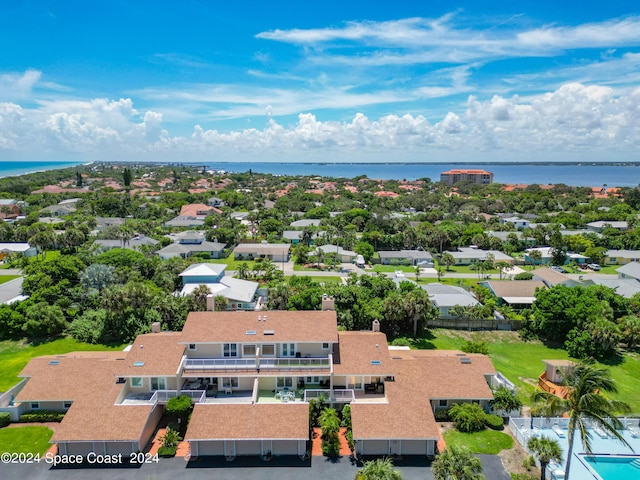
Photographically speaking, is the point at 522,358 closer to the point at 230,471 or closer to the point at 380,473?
the point at 380,473

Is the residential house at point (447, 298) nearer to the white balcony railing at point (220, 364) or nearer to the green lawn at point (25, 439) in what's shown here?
the white balcony railing at point (220, 364)

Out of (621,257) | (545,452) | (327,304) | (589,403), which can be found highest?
(589,403)

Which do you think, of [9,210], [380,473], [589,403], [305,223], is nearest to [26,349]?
[380,473]

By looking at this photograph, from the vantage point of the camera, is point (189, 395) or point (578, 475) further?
point (189, 395)

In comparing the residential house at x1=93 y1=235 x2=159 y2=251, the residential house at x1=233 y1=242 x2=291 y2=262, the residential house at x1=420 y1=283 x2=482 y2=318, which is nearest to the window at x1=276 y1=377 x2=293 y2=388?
the residential house at x1=420 y1=283 x2=482 y2=318

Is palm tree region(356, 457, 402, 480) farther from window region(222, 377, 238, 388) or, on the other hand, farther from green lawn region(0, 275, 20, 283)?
green lawn region(0, 275, 20, 283)

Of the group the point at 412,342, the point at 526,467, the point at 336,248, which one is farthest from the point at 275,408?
the point at 336,248

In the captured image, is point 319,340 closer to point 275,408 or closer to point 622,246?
point 275,408
